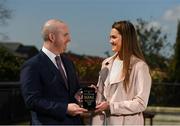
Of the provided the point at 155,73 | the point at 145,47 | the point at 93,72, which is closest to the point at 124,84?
the point at 93,72

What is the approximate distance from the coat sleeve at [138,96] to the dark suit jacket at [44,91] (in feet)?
1.07

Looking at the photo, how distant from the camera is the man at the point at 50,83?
3.22m

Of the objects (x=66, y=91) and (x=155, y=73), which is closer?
(x=66, y=91)

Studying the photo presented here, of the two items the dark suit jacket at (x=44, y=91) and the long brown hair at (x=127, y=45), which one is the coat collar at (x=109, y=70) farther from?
the dark suit jacket at (x=44, y=91)

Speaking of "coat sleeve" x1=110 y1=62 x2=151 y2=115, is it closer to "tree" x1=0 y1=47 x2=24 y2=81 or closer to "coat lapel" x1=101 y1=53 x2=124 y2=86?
"coat lapel" x1=101 y1=53 x2=124 y2=86

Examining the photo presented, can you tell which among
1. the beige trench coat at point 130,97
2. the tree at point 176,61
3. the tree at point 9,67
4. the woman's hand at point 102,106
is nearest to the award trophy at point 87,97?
the woman's hand at point 102,106

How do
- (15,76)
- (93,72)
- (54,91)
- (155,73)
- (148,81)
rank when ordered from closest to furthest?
1. (54,91)
2. (148,81)
3. (93,72)
4. (15,76)
5. (155,73)

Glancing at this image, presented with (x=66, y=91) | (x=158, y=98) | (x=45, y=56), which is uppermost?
(x=45, y=56)

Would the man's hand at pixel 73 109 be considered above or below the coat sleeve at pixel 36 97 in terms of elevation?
below

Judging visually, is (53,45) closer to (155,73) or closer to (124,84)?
(124,84)

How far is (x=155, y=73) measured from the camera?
1903cm

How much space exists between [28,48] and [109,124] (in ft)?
44.4

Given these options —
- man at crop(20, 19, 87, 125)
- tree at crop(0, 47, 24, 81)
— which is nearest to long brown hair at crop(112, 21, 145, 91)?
man at crop(20, 19, 87, 125)

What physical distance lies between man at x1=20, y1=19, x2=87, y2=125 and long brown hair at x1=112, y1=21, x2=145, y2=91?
1.30 ft
